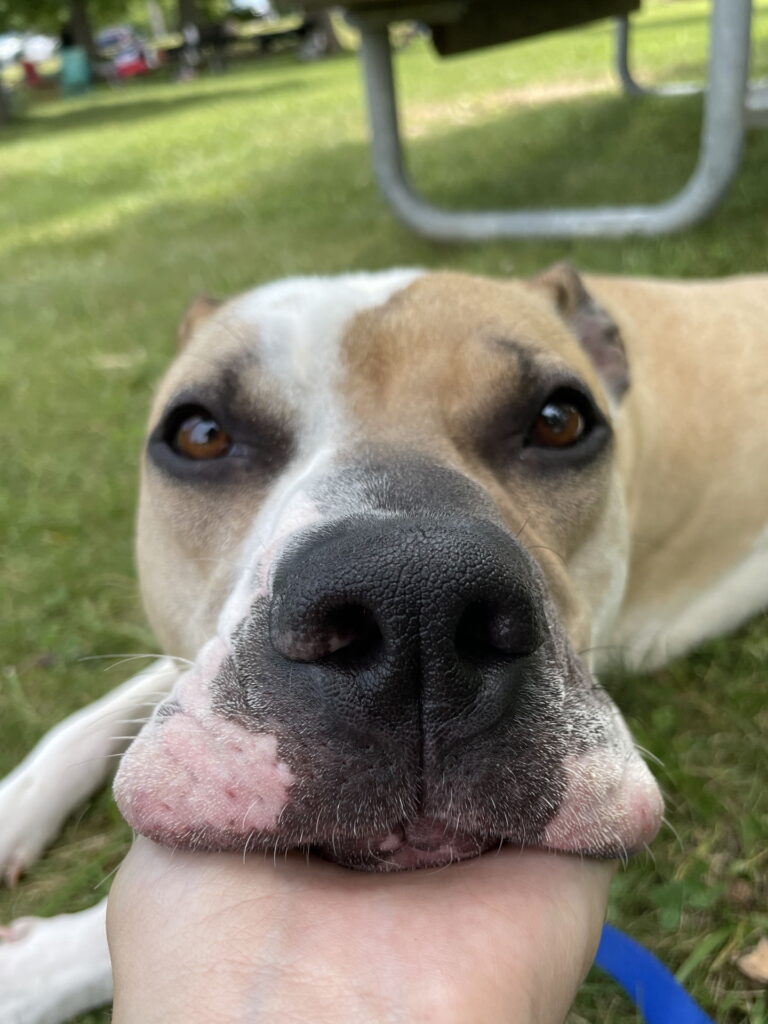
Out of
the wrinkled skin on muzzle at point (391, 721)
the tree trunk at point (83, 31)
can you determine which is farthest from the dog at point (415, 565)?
the tree trunk at point (83, 31)

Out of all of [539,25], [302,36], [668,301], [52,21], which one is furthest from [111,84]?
[668,301]

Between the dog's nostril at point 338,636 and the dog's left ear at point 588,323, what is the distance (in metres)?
2.02

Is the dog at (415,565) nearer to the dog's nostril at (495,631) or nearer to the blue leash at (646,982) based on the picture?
the dog's nostril at (495,631)

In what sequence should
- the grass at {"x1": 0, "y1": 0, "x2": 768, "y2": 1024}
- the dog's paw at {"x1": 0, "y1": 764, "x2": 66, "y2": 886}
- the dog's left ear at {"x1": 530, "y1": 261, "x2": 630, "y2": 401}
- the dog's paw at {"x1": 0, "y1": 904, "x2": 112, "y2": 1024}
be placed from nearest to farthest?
the dog's paw at {"x1": 0, "y1": 904, "x2": 112, "y2": 1024} → the grass at {"x1": 0, "y1": 0, "x2": 768, "y2": 1024} → the dog's paw at {"x1": 0, "y1": 764, "x2": 66, "y2": 886} → the dog's left ear at {"x1": 530, "y1": 261, "x2": 630, "y2": 401}

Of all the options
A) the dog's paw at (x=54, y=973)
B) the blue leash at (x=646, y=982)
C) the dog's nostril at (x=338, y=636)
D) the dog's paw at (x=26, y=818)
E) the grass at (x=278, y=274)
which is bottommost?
the grass at (x=278, y=274)

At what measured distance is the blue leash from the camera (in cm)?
186

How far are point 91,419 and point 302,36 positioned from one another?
42359 mm

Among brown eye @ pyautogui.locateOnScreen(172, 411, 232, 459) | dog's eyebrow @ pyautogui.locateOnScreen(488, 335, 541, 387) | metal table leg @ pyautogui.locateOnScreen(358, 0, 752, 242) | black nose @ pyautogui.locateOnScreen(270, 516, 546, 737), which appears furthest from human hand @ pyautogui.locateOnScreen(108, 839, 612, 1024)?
metal table leg @ pyautogui.locateOnScreen(358, 0, 752, 242)

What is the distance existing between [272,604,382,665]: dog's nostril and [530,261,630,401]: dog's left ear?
2016 millimetres

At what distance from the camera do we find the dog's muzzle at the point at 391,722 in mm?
1428

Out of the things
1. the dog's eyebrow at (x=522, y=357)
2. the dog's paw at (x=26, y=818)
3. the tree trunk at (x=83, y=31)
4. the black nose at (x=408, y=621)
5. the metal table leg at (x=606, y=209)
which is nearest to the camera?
the black nose at (x=408, y=621)

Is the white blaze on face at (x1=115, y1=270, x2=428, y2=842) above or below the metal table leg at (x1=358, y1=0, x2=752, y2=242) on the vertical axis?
above

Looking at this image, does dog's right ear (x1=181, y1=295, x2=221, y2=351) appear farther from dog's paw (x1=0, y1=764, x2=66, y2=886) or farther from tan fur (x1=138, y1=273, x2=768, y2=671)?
dog's paw (x1=0, y1=764, x2=66, y2=886)

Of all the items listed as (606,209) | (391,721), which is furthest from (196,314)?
(606,209)
